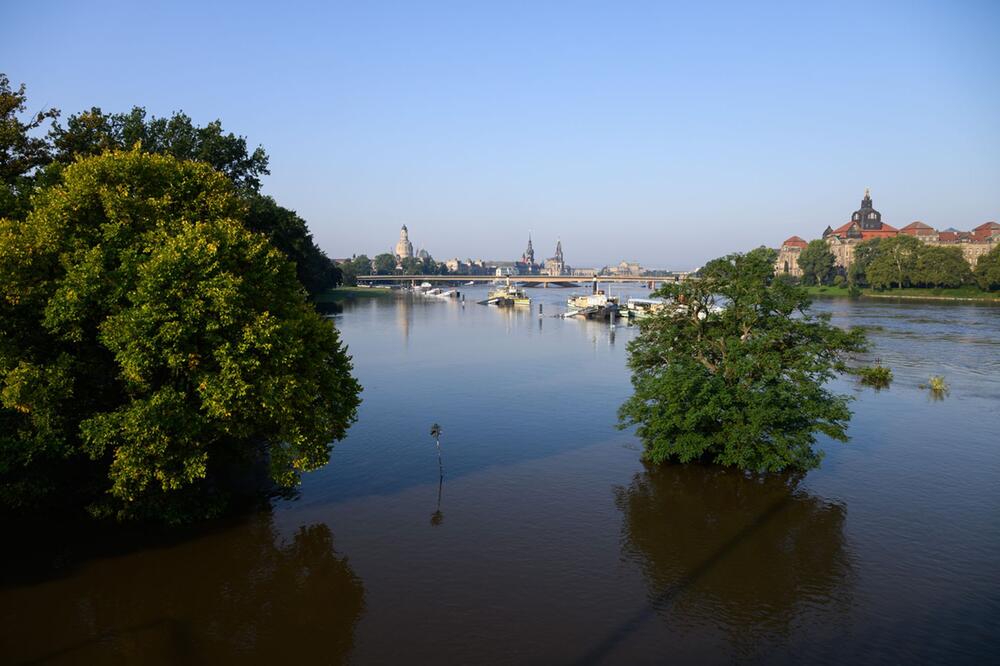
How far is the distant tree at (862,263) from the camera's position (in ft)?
516

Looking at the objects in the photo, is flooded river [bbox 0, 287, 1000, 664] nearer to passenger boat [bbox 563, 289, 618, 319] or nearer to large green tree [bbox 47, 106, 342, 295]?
large green tree [bbox 47, 106, 342, 295]

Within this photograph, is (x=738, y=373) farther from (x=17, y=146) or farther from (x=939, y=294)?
(x=939, y=294)

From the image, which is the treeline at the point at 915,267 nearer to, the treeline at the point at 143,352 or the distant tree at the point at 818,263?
the distant tree at the point at 818,263

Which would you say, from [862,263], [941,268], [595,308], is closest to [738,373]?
[595,308]

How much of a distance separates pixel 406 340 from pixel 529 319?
37.7 m

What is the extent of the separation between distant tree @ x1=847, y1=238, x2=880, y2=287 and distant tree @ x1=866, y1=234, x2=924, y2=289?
4.40 m

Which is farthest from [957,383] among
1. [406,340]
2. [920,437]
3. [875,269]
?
[875,269]

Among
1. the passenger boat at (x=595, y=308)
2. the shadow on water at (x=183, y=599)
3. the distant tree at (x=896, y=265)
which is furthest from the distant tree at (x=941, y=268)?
the shadow on water at (x=183, y=599)

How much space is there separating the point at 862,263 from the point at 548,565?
164 meters

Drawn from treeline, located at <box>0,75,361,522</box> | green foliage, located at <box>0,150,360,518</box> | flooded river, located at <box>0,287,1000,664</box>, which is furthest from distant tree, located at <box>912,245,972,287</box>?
green foliage, located at <box>0,150,360,518</box>

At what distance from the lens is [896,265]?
146500 mm

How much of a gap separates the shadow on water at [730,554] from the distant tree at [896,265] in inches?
5521

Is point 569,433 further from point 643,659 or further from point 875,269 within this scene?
point 875,269

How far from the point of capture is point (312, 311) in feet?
80.0
